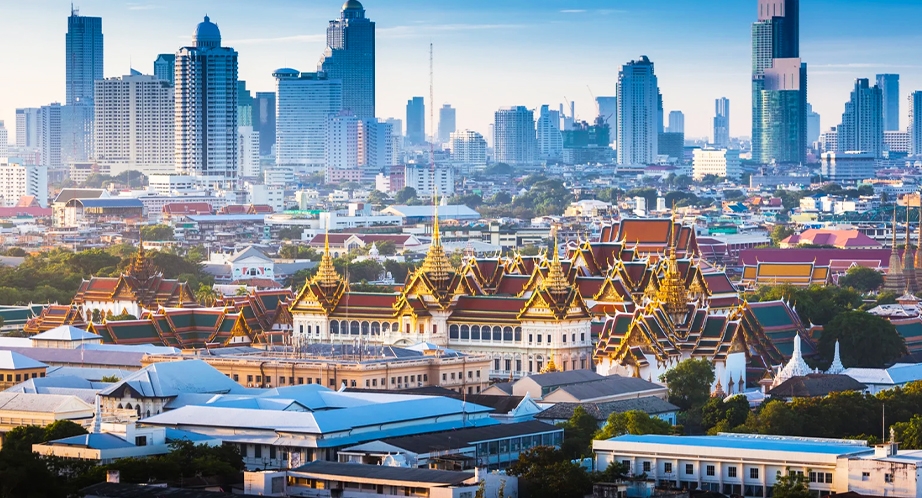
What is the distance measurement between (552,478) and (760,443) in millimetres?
6937

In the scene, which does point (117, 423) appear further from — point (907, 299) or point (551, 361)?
point (907, 299)

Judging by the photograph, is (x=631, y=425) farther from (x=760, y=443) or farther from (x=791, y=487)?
(x=791, y=487)

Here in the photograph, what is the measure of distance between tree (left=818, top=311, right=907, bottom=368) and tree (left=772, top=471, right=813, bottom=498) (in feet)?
112

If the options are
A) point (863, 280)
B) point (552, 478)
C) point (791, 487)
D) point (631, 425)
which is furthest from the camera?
point (863, 280)

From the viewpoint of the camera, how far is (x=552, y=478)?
6266cm

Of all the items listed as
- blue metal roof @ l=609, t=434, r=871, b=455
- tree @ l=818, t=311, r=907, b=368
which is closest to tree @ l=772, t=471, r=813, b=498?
blue metal roof @ l=609, t=434, r=871, b=455

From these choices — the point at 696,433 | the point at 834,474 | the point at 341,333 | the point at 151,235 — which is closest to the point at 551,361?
the point at 341,333

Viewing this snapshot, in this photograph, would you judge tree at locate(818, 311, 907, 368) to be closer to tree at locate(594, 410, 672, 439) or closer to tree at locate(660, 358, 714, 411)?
tree at locate(660, 358, 714, 411)

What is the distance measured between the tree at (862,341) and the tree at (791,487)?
112 feet

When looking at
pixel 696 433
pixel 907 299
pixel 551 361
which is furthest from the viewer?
pixel 907 299

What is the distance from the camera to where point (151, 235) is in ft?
646

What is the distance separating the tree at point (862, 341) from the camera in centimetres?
9769

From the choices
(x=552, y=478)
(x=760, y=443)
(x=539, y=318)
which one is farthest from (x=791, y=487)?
(x=539, y=318)

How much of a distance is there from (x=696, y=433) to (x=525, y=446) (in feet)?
27.0
